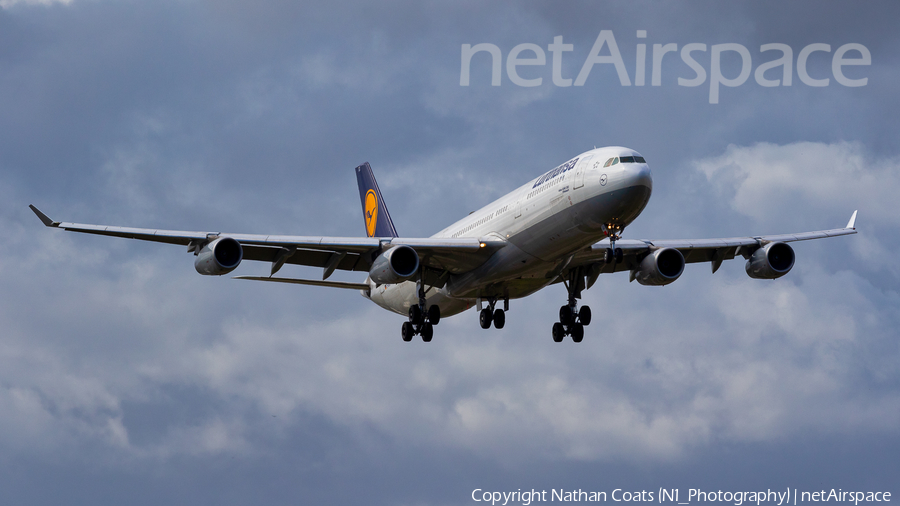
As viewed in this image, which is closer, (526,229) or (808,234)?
(526,229)

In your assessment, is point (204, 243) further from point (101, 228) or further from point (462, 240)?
point (462, 240)

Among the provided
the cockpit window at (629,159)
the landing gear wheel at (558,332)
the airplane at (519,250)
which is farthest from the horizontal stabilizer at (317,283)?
the cockpit window at (629,159)

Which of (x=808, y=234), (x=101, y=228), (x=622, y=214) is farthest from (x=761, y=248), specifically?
(x=101, y=228)

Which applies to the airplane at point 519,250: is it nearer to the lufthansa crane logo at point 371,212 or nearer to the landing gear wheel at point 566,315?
the landing gear wheel at point 566,315

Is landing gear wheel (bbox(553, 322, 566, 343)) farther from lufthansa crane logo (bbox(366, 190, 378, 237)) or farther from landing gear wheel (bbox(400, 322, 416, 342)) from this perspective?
lufthansa crane logo (bbox(366, 190, 378, 237))

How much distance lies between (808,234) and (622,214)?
53.2 feet

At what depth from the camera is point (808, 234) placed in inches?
1970

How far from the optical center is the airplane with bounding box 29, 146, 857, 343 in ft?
127

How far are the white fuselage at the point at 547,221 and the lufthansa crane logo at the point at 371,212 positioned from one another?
12.6 metres

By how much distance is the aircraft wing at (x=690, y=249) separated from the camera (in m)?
45.7

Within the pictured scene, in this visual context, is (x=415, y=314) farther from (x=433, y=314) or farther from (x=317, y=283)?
(x=317, y=283)

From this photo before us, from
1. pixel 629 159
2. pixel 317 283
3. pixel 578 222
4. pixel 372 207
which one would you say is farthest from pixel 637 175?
pixel 372 207

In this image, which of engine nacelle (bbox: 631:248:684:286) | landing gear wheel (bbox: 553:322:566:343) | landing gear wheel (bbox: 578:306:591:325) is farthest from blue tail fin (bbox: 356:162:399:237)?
engine nacelle (bbox: 631:248:684:286)

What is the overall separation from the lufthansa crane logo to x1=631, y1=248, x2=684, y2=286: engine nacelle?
2002 cm
